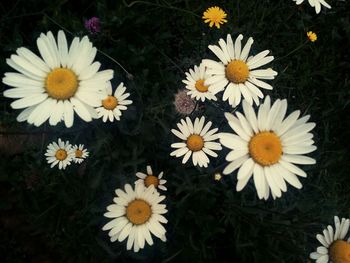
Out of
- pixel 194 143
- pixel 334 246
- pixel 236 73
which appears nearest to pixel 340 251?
pixel 334 246

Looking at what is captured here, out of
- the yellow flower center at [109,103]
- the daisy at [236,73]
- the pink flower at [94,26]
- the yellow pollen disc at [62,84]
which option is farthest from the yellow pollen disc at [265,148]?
the pink flower at [94,26]

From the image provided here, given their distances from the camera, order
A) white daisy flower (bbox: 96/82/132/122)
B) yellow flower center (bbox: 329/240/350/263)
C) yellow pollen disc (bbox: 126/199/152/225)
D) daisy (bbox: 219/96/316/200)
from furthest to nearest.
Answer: white daisy flower (bbox: 96/82/132/122) → yellow pollen disc (bbox: 126/199/152/225) → yellow flower center (bbox: 329/240/350/263) → daisy (bbox: 219/96/316/200)

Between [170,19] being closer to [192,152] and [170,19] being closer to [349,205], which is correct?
[192,152]

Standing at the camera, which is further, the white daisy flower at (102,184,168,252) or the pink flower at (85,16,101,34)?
the pink flower at (85,16,101,34)

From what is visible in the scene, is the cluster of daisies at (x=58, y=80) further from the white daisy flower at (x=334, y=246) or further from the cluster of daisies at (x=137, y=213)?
the white daisy flower at (x=334, y=246)

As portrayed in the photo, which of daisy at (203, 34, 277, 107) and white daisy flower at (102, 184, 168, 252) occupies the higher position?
daisy at (203, 34, 277, 107)

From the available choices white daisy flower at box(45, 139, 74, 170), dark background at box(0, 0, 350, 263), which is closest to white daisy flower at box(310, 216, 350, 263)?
dark background at box(0, 0, 350, 263)

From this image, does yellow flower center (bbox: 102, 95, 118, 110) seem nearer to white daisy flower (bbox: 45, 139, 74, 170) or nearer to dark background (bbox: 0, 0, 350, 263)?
dark background (bbox: 0, 0, 350, 263)

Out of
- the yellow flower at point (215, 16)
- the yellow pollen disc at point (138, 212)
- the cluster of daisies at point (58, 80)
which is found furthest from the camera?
the yellow flower at point (215, 16)
